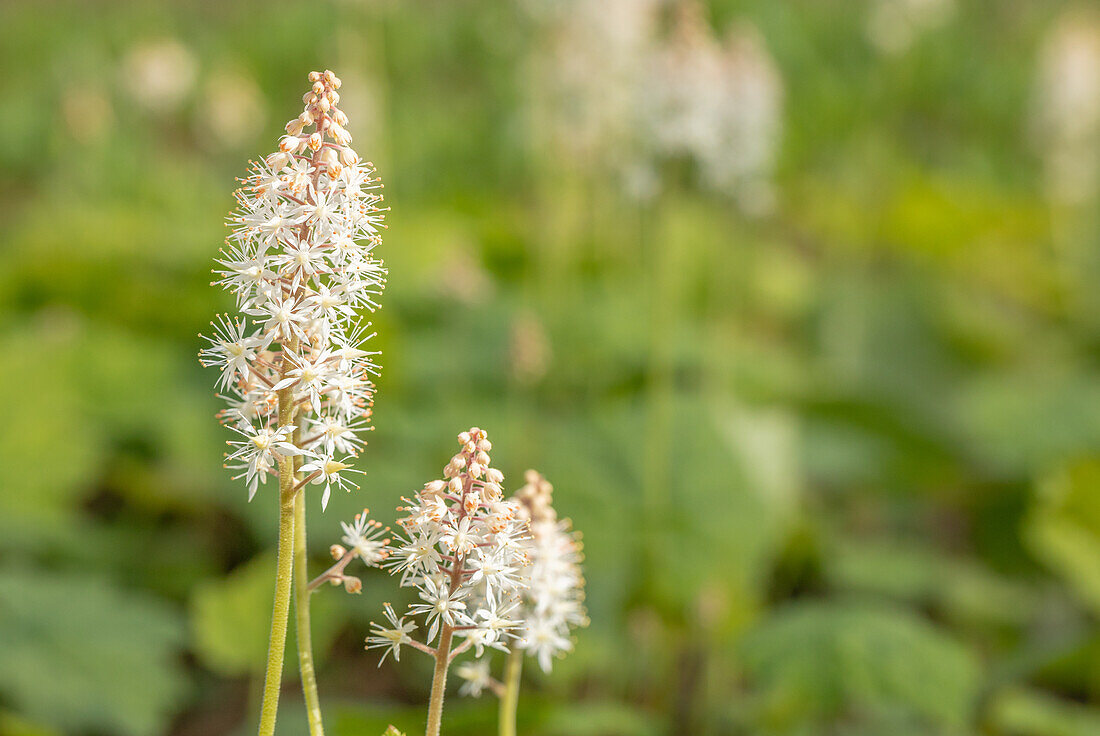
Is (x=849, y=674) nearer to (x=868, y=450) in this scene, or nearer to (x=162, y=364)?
(x=868, y=450)

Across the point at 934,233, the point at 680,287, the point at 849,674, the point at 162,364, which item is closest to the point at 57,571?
the point at 162,364

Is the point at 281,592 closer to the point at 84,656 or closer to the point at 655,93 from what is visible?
the point at 84,656

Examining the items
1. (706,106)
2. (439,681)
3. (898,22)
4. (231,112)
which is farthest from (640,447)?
(898,22)

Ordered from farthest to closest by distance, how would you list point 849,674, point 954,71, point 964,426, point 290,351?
point 954,71, point 964,426, point 849,674, point 290,351

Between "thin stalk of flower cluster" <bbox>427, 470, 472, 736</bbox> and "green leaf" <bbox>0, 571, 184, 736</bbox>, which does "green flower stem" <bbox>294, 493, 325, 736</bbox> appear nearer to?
"thin stalk of flower cluster" <bbox>427, 470, 472, 736</bbox>

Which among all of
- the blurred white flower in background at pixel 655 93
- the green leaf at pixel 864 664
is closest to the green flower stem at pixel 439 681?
the green leaf at pixel 864 664

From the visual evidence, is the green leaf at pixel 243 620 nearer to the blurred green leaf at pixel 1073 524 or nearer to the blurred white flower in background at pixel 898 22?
the blurred green leaf at pixel 1073 524

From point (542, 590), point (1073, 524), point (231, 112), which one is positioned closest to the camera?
point (542, 590)
